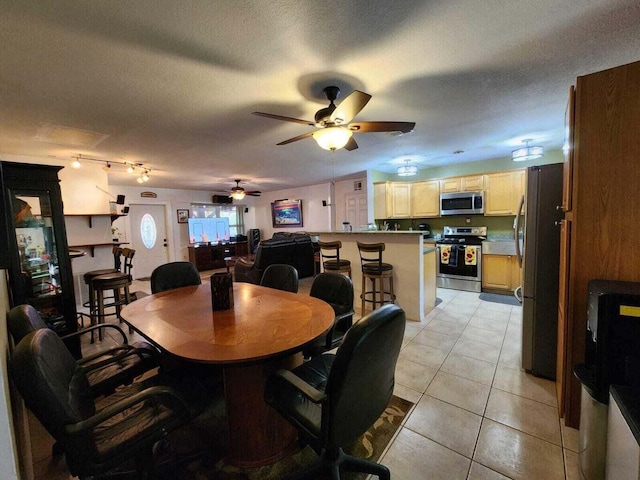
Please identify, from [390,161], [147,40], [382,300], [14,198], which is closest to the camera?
[147,40]

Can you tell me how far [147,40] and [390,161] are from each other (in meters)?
4.07

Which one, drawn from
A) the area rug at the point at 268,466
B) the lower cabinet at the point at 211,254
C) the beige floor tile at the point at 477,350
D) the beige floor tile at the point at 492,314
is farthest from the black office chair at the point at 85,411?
the lower cabinet at the point at 211,254

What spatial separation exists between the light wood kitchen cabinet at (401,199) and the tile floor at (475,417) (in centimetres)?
323

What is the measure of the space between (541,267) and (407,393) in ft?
4.82

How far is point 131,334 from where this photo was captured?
324cm

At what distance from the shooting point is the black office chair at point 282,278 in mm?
2512

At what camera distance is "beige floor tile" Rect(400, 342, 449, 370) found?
2428 mm

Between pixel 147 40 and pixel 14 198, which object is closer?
pixel 147 40

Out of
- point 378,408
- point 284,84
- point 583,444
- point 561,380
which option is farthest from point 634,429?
point 284,84

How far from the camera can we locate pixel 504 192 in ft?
15.3

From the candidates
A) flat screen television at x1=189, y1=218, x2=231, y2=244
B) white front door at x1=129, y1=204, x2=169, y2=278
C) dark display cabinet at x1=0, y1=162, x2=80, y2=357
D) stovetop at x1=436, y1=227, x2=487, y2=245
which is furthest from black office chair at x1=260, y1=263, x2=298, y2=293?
flat screen television at x1=189, y1=218, x2=231, y2=244

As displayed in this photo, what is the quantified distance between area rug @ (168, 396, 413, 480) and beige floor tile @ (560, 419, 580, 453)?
34.4 inches

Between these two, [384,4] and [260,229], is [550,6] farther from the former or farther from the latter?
[260,229]

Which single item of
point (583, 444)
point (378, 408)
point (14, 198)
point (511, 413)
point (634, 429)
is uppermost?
point (14, 198)
